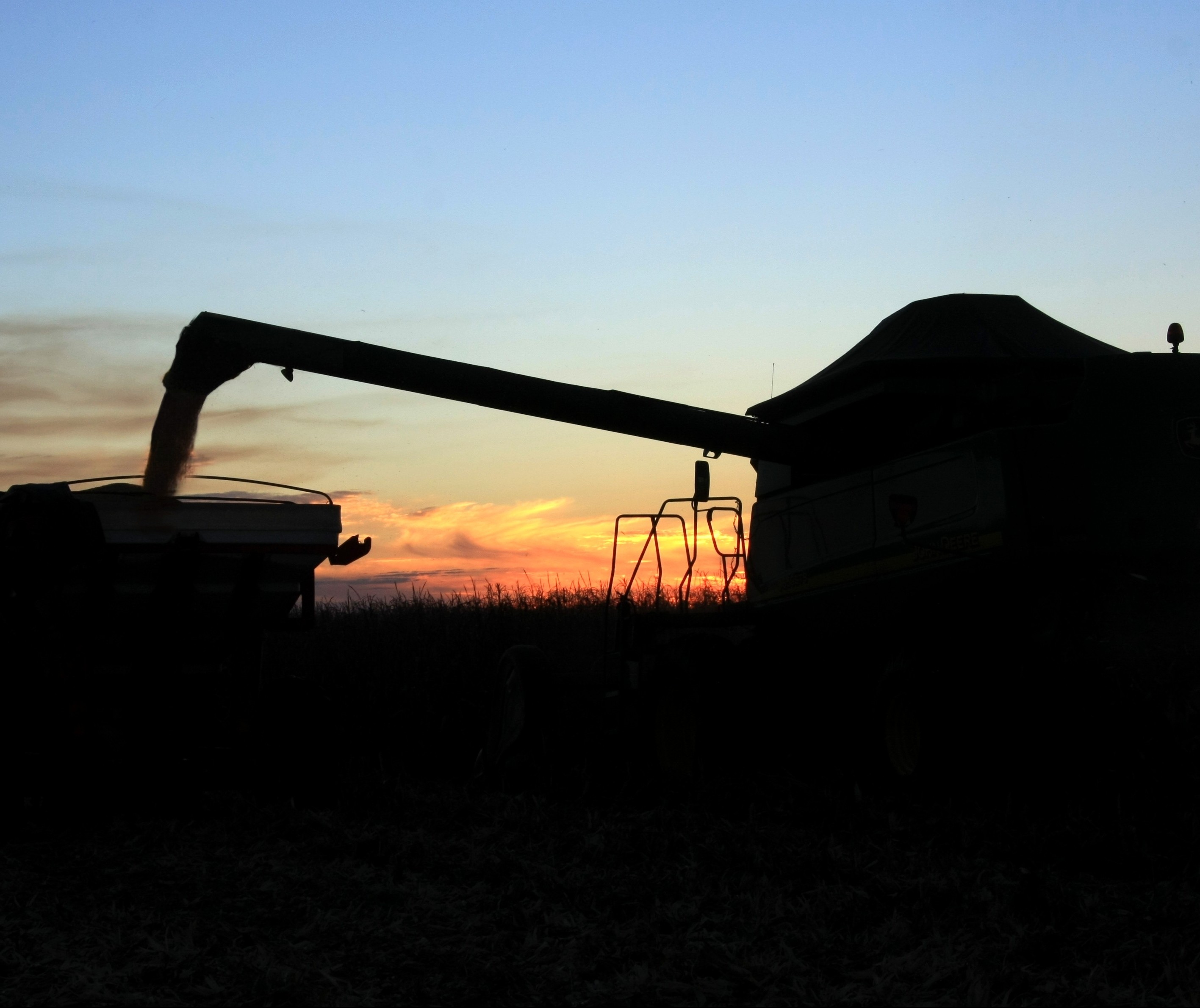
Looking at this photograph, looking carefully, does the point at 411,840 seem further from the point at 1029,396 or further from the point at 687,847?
the point at 1029,396

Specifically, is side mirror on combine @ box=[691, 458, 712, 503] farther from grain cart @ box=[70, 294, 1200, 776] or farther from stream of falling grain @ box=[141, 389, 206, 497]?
stream of falling grain @ box=[141, 389, 206, 497]

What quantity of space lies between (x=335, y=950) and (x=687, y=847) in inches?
97.2

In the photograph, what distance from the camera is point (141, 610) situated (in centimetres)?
→ 937

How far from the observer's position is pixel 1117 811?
7.38 meters

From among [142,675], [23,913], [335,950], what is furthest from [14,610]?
[335,950]

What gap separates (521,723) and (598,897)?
16.3ft

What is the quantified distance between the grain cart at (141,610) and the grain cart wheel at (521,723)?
2174mm

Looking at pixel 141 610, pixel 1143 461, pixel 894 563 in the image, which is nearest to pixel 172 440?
pixel 141 610

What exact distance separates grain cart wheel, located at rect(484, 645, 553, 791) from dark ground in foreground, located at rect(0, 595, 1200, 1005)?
1049 millimetres

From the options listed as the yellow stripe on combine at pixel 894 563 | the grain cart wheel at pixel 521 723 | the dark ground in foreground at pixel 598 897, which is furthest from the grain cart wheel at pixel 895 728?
the grain cart wheel at pixel 521 723

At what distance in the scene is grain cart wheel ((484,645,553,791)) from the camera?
1114 centimetres

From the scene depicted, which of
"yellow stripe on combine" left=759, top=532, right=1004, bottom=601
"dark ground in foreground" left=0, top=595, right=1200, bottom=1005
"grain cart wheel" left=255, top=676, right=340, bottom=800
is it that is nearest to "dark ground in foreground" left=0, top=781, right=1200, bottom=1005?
"dark ground in foreground" left=0, top=595, right=1200, bottom=1005

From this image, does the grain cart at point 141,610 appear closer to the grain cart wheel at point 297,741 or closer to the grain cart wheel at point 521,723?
the grain cart wheel at point 297,741

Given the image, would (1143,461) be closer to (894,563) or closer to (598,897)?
(894,563)
